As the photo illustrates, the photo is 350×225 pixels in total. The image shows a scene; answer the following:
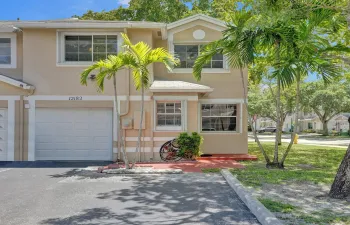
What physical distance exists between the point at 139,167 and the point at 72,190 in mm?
3494

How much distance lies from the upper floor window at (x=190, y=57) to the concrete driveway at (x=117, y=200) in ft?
19.7

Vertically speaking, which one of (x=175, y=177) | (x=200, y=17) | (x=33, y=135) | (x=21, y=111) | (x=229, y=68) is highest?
(x=200, y=17)

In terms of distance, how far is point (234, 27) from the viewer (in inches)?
410

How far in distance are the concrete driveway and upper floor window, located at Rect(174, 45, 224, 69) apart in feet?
19.7

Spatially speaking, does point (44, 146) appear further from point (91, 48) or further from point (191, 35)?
point (191, 35)

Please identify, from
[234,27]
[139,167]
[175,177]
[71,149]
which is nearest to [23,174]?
[71,149]

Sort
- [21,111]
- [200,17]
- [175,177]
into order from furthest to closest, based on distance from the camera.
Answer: [200,17]
[21,111]
[175,177]

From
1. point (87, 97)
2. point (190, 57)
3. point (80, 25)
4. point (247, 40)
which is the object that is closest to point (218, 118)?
point (190, 57)

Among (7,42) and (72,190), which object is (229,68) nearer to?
(72,190)

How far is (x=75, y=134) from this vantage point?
1291cm

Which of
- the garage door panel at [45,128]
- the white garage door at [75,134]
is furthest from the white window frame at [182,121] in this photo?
the garage door panel at [45,128]

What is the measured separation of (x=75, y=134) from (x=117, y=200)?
22.2 feet

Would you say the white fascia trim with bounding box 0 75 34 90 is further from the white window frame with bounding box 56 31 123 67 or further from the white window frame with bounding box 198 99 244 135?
the white window frame with bounding box 198 99 244 135

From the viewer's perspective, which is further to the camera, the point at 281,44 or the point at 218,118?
the point at 218,118
